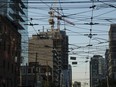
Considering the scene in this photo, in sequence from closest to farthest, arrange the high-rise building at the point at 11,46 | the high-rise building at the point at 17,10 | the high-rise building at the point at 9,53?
the high-rise building at the point at 17,10 → the high-rise building at the point at 9,53 → the high-rise building at the point at 11,46

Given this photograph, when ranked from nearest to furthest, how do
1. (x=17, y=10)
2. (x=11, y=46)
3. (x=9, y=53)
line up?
1. (x=17, y=10)
2. (x=9, y=53)
3. (x=11, y=46)

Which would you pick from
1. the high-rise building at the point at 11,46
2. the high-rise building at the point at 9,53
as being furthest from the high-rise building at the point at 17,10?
the high-rise building at the point at 9,53

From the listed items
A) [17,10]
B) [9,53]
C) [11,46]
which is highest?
[11,46]

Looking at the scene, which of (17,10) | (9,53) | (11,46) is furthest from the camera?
(11,46)

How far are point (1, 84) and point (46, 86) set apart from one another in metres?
31.7

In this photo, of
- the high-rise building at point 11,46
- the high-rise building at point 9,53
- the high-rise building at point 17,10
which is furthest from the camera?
the high-rise building at point 11,46

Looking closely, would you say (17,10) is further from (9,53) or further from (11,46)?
(11,46)

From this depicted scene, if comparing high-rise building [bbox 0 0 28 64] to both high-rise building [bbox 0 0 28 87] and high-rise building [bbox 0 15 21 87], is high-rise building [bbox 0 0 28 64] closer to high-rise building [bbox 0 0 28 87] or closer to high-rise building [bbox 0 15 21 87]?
high-rise building [bbox 0 0 28 87]

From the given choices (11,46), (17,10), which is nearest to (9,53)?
(11,46)

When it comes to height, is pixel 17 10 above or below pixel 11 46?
below

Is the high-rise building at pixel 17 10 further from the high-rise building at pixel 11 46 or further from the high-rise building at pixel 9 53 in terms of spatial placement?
the high-rise building at pixel 9 53

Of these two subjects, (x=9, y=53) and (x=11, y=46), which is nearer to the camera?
(x=9, y=53)

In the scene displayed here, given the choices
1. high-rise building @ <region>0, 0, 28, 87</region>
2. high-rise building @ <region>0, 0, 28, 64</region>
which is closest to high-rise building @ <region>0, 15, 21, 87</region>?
high-rise building @ <region>0, 0, 28, 87</region>

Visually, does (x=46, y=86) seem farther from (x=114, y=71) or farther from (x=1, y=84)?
(x=114, y=71)
